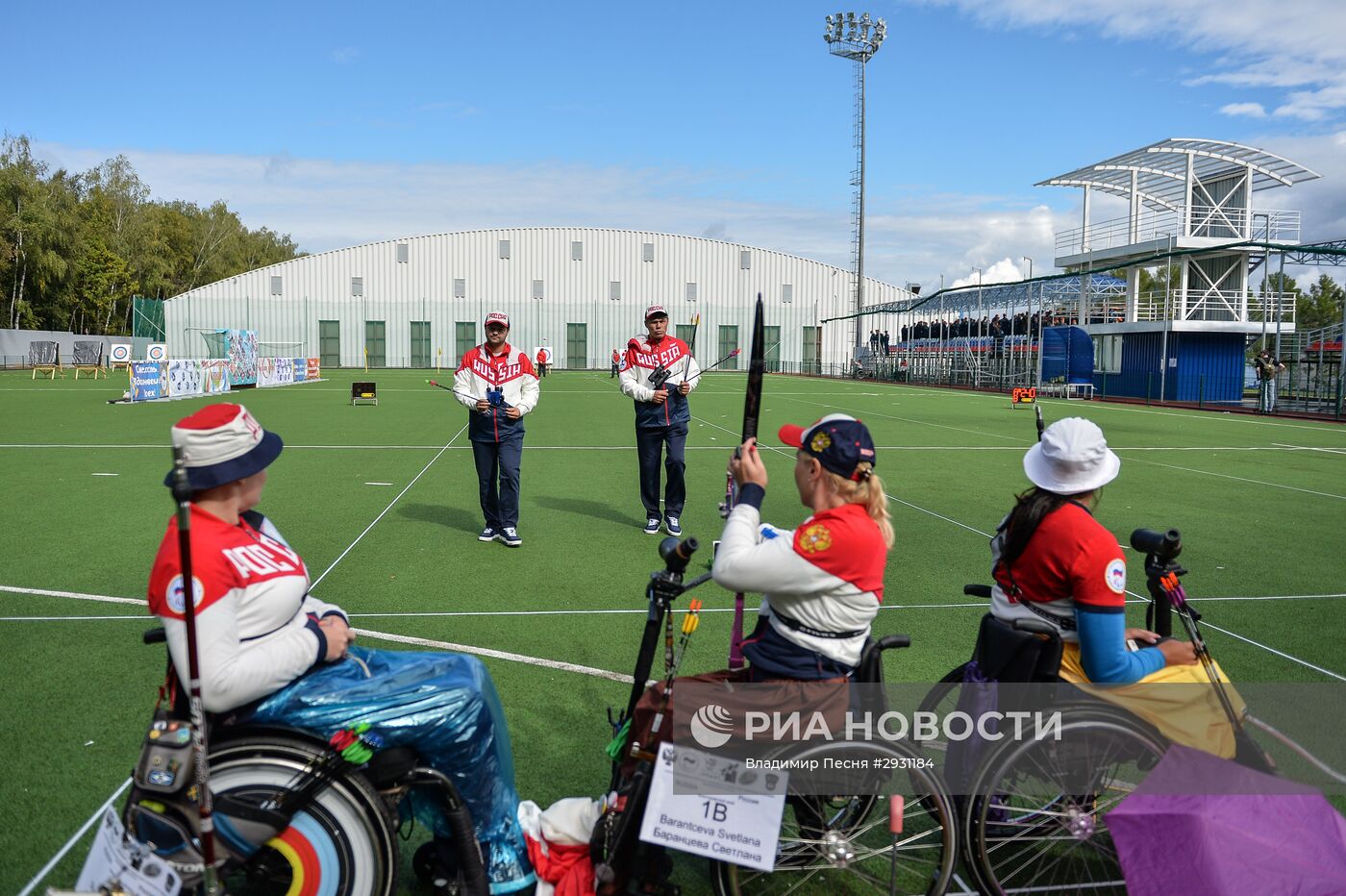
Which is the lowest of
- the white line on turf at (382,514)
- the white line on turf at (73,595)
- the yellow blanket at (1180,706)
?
the white line on turf at (73,595)

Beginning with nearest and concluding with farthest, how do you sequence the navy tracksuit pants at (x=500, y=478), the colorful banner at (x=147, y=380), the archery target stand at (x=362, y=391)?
the navy tracksuit pants at (x=500, y=478), the colorful banner at (x=147, y=380), the archery target stand at (x=362, y=391)

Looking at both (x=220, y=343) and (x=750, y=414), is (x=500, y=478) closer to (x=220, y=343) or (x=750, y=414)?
(x=750, y=414)

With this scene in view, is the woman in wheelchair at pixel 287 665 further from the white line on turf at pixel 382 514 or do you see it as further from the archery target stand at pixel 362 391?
the archery target stand at pixel 362 391

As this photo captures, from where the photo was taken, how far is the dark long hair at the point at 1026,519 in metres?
3.11

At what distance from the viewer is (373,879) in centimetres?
253

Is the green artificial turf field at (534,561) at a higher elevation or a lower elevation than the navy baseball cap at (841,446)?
lower

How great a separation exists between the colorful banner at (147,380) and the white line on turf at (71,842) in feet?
80.0

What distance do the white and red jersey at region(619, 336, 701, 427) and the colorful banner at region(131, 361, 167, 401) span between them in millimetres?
20804

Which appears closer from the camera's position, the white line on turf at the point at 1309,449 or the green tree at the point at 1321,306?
the white line on turf at the point at 1309,449

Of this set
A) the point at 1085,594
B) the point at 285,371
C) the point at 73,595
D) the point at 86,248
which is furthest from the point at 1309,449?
the point at 86,248

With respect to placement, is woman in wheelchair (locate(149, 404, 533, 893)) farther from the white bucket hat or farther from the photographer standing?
the photographer standing

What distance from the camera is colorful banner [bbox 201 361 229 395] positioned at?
95.4ft

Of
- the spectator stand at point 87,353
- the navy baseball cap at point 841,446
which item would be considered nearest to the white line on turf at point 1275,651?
the navy baseball cap at point 841,446

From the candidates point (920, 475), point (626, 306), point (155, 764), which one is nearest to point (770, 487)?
point (920, 475)
